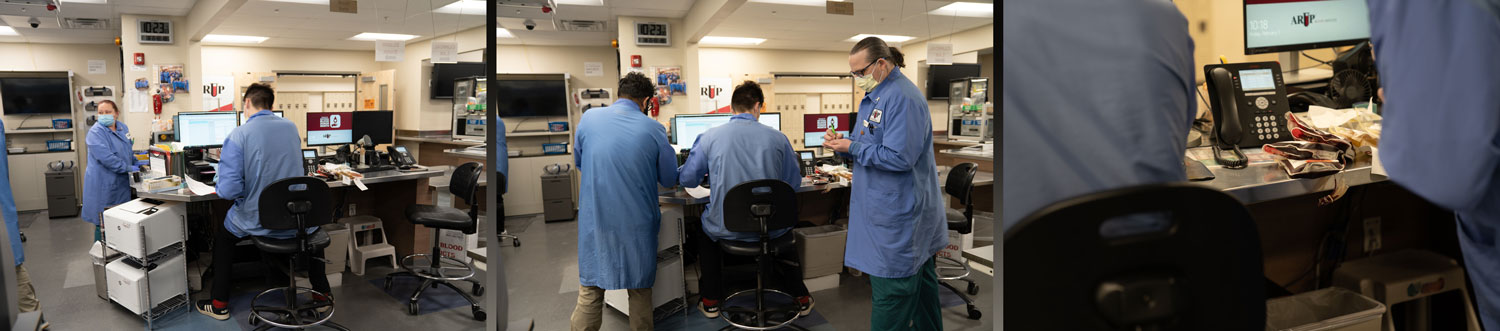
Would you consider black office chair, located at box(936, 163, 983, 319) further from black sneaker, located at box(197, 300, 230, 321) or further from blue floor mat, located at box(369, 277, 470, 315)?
black sneaker, located at box(197, 300, 230, 321)

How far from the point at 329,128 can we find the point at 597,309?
5.91 ft

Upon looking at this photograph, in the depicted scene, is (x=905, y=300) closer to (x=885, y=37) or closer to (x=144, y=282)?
(x=885, y=37)

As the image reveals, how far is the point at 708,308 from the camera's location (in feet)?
8.23

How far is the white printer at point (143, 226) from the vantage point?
2850 millimetres

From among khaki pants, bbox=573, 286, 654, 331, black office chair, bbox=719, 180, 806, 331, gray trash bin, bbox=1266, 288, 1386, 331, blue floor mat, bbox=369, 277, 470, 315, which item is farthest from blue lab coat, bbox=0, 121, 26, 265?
gray trash bin, bbox=1266, 288, 1386, 331

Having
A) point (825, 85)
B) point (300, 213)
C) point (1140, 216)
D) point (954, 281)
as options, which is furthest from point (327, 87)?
point (1140, 216)

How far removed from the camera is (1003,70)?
1.12 metres

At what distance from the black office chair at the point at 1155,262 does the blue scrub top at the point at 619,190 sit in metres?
1.29

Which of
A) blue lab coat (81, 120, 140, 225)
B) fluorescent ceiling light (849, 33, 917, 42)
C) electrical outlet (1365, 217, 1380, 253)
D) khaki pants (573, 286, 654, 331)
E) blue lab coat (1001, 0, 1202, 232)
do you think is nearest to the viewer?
blue lab coat (1001, 0, 1202, 232)

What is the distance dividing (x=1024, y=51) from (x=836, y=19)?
65cm

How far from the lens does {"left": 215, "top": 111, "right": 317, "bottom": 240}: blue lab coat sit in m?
2.72

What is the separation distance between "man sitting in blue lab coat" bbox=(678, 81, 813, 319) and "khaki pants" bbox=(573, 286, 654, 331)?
36 centimetres

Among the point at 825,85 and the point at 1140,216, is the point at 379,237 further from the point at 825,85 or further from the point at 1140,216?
the point at 1140,216

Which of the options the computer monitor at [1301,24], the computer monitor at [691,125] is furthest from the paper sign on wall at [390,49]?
the computer monitor at [1301,24]
